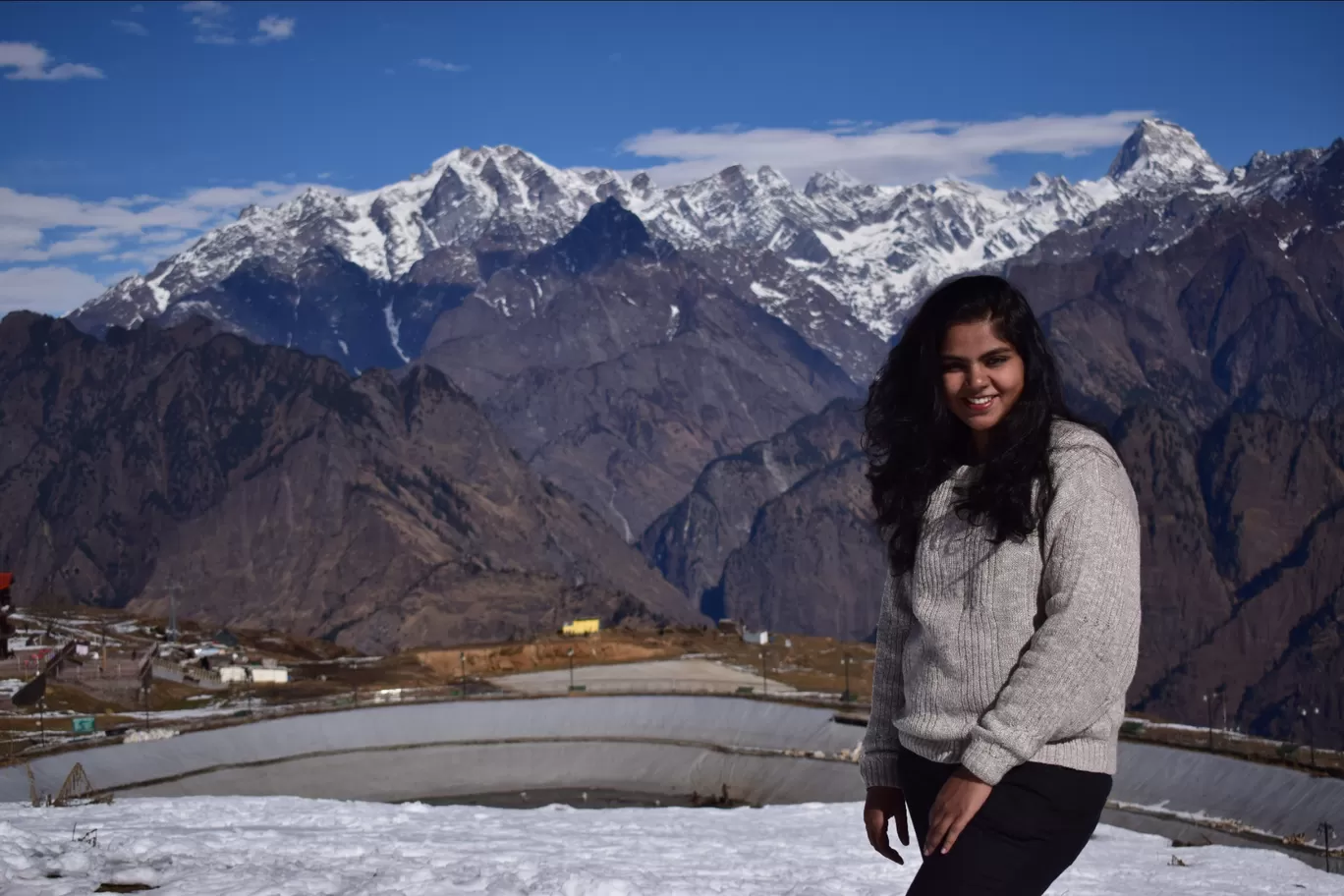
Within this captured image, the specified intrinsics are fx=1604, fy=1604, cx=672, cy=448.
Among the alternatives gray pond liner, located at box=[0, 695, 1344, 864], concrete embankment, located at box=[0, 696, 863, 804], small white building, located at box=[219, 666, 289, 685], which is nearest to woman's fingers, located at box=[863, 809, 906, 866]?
gray pond liner, located at box=[0, 695, 1344, 864]

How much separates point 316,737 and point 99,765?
17456 mm

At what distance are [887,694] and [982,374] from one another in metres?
1.55

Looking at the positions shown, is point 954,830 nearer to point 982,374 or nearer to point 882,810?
point 882,810

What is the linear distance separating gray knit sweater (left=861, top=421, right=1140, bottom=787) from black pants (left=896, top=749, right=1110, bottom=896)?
0.10 meters

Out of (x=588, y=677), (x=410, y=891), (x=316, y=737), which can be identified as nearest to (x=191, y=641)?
(x=588, y=677)

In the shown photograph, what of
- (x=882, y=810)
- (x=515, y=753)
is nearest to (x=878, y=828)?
(x=882, y=810)

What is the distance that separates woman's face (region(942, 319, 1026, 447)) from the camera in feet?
23.8

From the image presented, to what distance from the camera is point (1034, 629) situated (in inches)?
270

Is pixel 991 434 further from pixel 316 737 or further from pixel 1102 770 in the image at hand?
pixel 316 737

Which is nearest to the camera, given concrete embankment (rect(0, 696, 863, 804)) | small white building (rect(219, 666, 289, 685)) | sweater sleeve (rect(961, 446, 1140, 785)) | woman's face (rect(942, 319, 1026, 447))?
sweater sleeve (rect(961, 446, 1140, 785))

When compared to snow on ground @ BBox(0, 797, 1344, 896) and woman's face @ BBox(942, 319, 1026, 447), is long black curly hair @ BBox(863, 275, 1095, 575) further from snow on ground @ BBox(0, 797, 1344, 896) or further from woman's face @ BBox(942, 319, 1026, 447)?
snow on ground @ BBox(0, 797, 1344, 896)

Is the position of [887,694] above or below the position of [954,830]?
above

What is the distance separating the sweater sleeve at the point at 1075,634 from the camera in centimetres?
656

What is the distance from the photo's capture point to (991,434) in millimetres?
7305
